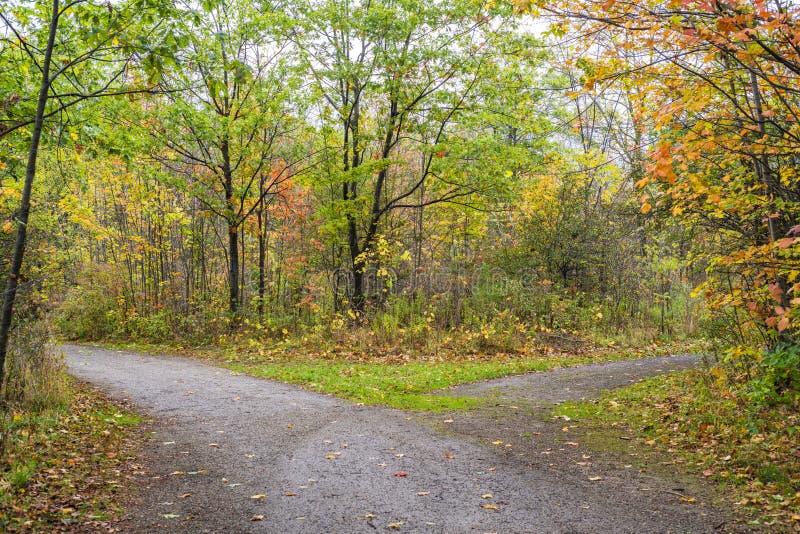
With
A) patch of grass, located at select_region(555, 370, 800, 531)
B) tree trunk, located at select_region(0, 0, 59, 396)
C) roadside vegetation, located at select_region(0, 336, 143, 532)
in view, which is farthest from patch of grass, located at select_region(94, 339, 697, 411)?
tree trunk, located at select_region(0, 0, 59, 396)

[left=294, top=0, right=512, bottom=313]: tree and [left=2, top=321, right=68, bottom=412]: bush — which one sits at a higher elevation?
[left=294, top=0, right=512, bottom=313]: tree

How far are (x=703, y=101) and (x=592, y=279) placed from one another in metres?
13.5

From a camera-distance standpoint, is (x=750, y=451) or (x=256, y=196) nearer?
(x=750, y=451)

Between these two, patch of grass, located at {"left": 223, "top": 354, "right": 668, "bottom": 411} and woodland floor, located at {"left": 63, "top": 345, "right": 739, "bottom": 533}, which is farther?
patch of grass, located at {"left": 223, "top": 354, "right": 668, "bottom": 411}

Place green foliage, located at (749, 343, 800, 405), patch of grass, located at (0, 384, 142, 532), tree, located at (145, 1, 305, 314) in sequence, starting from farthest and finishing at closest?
tree, located at (145, 1, 305, 314) → green foliage, located at (749, 343, 800, 405) → patch of grass, located at (0, 384, 142, 532)

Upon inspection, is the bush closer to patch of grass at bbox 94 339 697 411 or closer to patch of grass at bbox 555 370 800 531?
patch of grass at bbox 94 339 697 411

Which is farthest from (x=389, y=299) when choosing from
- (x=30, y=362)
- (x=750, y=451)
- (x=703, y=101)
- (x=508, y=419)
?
(x=703, y=101)

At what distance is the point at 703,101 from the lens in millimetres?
3732

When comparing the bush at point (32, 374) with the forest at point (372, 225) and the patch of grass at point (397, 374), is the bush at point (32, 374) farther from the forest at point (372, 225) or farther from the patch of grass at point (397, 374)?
the patch of grass at point (397, 374)

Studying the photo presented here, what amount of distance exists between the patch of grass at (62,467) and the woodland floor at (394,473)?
0.97 feet

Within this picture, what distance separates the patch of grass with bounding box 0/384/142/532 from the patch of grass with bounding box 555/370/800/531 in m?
5.29

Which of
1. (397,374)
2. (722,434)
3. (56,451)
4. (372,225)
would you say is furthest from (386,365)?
(56,451)

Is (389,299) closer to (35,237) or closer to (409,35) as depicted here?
(409,35)

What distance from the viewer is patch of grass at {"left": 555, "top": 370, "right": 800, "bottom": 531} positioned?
4363mm
